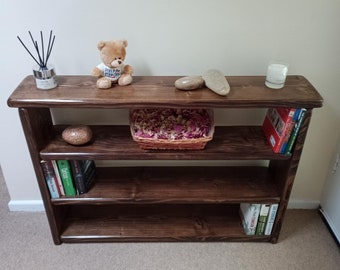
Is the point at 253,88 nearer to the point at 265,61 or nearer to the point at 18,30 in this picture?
the point at 265,61

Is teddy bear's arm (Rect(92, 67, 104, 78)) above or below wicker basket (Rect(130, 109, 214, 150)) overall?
above

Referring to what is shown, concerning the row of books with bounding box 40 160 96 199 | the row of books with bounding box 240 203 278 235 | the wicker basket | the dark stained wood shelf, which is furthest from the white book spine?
the row of books with bounding box 40 160 96 199

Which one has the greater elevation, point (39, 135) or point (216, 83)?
point (216, 83)

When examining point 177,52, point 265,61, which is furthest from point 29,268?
point 265,61

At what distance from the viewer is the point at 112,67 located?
4.25 ft

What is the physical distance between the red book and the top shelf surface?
79 millimetres

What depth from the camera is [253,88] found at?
4.34ft

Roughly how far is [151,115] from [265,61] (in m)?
0.57

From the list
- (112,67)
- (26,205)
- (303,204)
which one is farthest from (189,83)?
(26,205)

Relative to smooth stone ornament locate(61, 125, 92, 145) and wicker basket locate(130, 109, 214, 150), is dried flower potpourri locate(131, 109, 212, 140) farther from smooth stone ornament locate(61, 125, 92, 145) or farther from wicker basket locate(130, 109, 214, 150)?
smooth stone ornament locate(61, 125, 92, 145)

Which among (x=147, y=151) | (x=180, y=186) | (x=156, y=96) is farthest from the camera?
(x=180, y=186)

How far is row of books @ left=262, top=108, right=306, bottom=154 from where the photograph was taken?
130 cm

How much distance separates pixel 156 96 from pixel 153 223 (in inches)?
31.1

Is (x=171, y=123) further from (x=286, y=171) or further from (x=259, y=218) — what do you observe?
(x=259, y=218)
